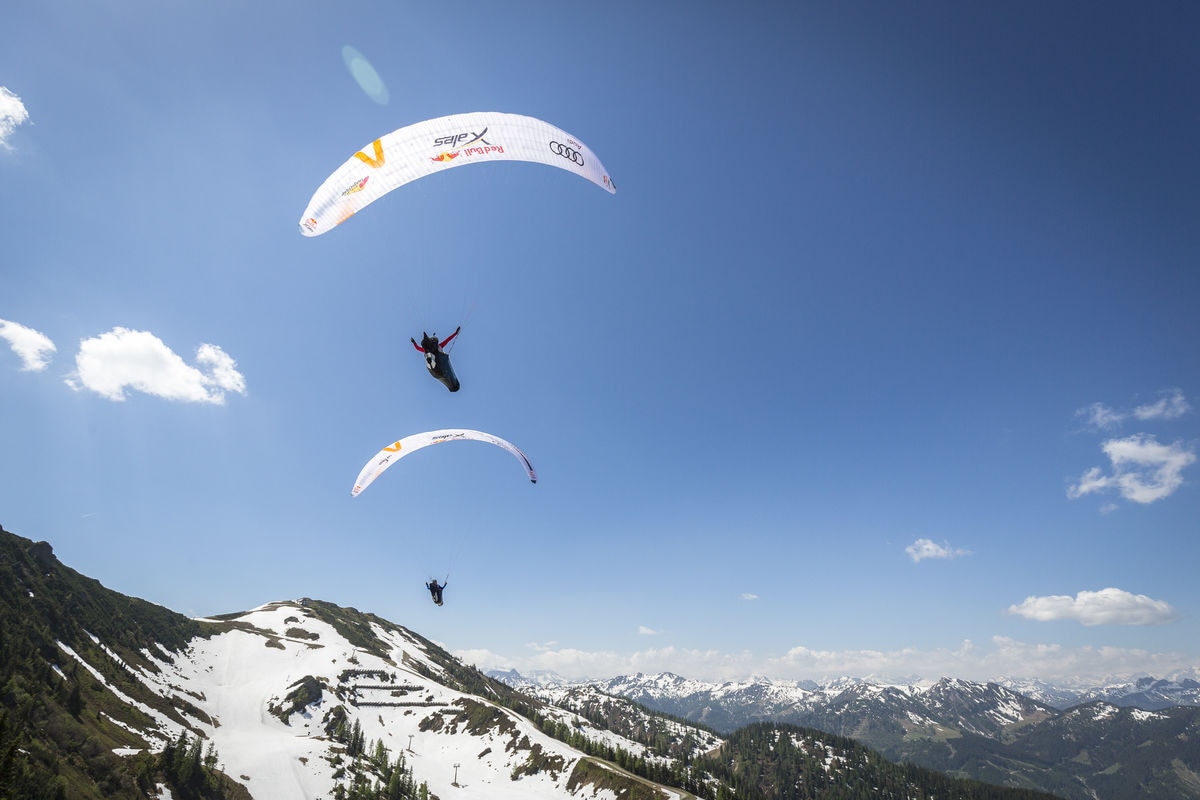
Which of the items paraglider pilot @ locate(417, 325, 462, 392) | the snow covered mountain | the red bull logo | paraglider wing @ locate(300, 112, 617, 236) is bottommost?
the snow covered mountain

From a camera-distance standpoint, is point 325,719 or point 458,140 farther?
point 325,719

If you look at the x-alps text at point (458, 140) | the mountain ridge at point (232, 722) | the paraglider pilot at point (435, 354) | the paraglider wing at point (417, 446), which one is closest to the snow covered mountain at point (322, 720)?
the mountain ridge at point (232, 722)

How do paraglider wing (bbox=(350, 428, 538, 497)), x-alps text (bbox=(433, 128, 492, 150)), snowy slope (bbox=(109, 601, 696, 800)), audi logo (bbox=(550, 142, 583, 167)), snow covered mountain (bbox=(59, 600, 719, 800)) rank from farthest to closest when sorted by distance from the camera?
1. snowy slope (bbox=(109, 601, 696, 800))
2. snow covered mountain (bbox=(59, 600, 719, 800))
3. paraglider wing (bbox=(350, 428, 538, 497))
4. audi logo (bbox=(550, 142, 583, 167))
5. x-alps text (bbox=(433, 128, 492, 150))

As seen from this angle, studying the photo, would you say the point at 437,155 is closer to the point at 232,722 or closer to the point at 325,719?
the point at 232,722

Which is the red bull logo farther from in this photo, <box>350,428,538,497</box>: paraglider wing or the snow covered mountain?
the snow covered mountain

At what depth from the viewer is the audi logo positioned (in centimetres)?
2138

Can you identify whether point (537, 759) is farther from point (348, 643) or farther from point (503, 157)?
point (503, 157)

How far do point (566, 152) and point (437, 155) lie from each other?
5492 millimetres

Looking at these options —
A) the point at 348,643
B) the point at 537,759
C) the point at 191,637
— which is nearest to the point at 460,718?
the point at 537,759

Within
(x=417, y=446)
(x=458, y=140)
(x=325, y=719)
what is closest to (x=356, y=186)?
(x=458, y=140)

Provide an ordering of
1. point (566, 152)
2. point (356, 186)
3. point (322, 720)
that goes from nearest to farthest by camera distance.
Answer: point (356, 186)
point (566, 152)
point (322, 720)

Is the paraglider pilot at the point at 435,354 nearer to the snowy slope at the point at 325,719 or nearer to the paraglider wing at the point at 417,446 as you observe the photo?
the paraglider wing at the point at 417,446

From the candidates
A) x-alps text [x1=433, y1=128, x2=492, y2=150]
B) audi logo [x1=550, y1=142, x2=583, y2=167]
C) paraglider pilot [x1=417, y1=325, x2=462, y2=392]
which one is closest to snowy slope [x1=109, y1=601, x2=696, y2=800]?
paraglider pilot [x1=417, y1=325, x2=462, y2=392]

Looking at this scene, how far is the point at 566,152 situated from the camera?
21.4 meters
